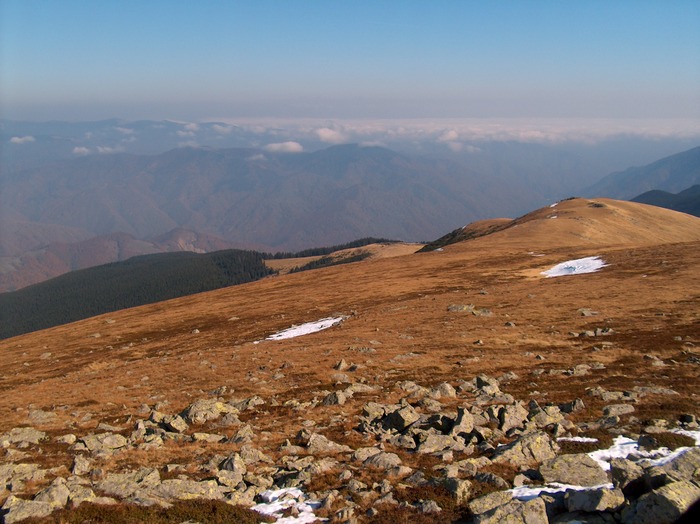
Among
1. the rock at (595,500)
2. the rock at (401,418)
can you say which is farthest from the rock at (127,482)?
the rock at (595,500)

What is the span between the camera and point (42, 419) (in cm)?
3086

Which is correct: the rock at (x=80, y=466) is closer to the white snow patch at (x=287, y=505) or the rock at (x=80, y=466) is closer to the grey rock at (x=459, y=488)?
the white snow patch at (x=287, y=505)

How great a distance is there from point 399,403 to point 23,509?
1912cm

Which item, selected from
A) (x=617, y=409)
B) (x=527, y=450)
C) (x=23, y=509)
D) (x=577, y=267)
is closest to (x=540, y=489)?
(x=527, y=450)

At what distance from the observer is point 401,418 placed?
79.3ft

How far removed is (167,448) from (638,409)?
Answer: 2431 cm

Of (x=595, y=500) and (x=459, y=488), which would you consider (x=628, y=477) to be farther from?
(x=459, y=488)

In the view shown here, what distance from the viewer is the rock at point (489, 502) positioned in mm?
15216

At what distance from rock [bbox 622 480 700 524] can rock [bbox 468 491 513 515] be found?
360 cm

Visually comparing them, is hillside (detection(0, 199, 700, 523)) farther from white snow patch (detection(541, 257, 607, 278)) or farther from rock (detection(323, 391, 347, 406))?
white snow patch (detection(541, 257, 607, 278))

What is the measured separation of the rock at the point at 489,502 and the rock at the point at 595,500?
1.94m

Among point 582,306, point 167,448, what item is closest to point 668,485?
point 167,448

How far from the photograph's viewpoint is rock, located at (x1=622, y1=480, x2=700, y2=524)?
12508 millimetres

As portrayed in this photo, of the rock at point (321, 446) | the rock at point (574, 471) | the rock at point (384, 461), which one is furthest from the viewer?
the rock at point (321, 446)
